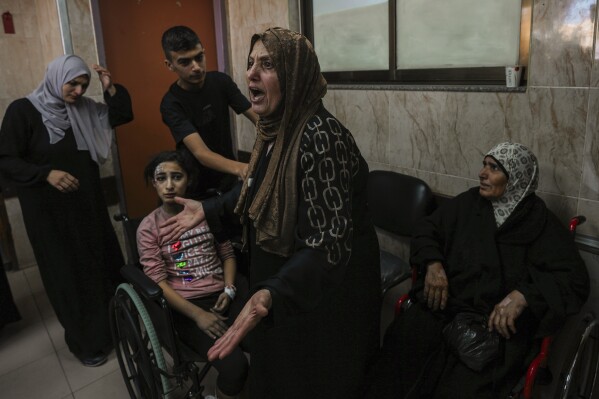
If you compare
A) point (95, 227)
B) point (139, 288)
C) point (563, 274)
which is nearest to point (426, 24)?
point (563, 274)

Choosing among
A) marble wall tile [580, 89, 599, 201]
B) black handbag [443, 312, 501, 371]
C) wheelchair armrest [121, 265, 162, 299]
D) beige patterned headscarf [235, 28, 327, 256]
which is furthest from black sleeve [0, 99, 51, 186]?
marble wall tile [580, 89, 599, 201]

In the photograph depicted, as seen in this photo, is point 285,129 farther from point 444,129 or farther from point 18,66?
point 18,66

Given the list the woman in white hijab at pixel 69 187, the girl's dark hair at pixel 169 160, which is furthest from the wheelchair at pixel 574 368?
the woman in white hijab at pixel 69 187

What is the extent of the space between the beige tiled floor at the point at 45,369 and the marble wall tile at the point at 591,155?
181 cm

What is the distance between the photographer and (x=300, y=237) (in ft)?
3.58

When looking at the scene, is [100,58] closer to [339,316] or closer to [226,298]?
[226,298]

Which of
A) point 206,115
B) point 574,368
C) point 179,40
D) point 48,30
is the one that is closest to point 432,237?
point 574,368

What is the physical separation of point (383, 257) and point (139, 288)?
1.17 meters

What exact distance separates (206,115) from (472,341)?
1.62 meters

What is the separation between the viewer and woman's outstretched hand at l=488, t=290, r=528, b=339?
154 centimetres

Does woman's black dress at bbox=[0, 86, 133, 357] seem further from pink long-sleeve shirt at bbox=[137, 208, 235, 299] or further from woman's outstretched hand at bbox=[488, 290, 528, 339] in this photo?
woman's outstretched hand at bbox=[488, 290, 528, 339]

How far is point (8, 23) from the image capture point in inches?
130

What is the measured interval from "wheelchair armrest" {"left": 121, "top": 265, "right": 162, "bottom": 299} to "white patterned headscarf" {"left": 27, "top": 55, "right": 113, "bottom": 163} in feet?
2.91

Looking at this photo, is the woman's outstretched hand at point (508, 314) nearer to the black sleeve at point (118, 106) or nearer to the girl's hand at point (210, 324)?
the girl's hand at point (210, 324)
